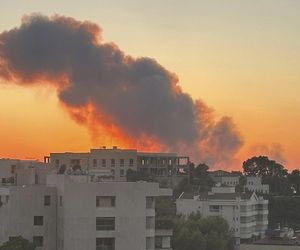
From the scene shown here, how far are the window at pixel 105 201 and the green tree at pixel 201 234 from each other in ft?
70.6

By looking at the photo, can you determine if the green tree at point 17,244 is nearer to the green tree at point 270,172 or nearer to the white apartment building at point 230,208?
the white apartment building at point 230,208

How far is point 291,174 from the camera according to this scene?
131 meters

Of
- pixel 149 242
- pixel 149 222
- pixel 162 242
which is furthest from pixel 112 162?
pixel 149 222

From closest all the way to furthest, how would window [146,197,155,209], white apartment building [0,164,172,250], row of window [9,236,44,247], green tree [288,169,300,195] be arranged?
white apartment building [0,164,172,250] → row of window [9,236,44,247] → window [146,197,155,209] → green tree [288,169,300,195]

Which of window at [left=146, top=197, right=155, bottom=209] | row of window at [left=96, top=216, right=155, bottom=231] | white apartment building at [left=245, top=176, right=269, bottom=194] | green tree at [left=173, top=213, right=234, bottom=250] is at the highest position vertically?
white apartment building at [left=245, top=176, right=269, bottom=194]

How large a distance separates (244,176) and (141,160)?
70.6ft

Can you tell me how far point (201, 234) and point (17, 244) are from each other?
28.1 metres

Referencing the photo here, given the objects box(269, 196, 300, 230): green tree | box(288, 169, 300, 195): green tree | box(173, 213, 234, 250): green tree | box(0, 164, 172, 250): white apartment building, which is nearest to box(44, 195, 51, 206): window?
box(0, 164, 172, 250): white apartment building

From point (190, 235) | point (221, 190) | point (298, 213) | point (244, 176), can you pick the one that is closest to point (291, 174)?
point (244, 176)

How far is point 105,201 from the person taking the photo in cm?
4212

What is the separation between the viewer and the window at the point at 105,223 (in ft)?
138

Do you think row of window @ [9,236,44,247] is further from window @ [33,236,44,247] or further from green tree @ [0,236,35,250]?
green tree @ [0,236,35,250]

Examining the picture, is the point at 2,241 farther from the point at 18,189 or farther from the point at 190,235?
the point at 190,235

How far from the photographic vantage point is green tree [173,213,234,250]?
62906 millimetres
